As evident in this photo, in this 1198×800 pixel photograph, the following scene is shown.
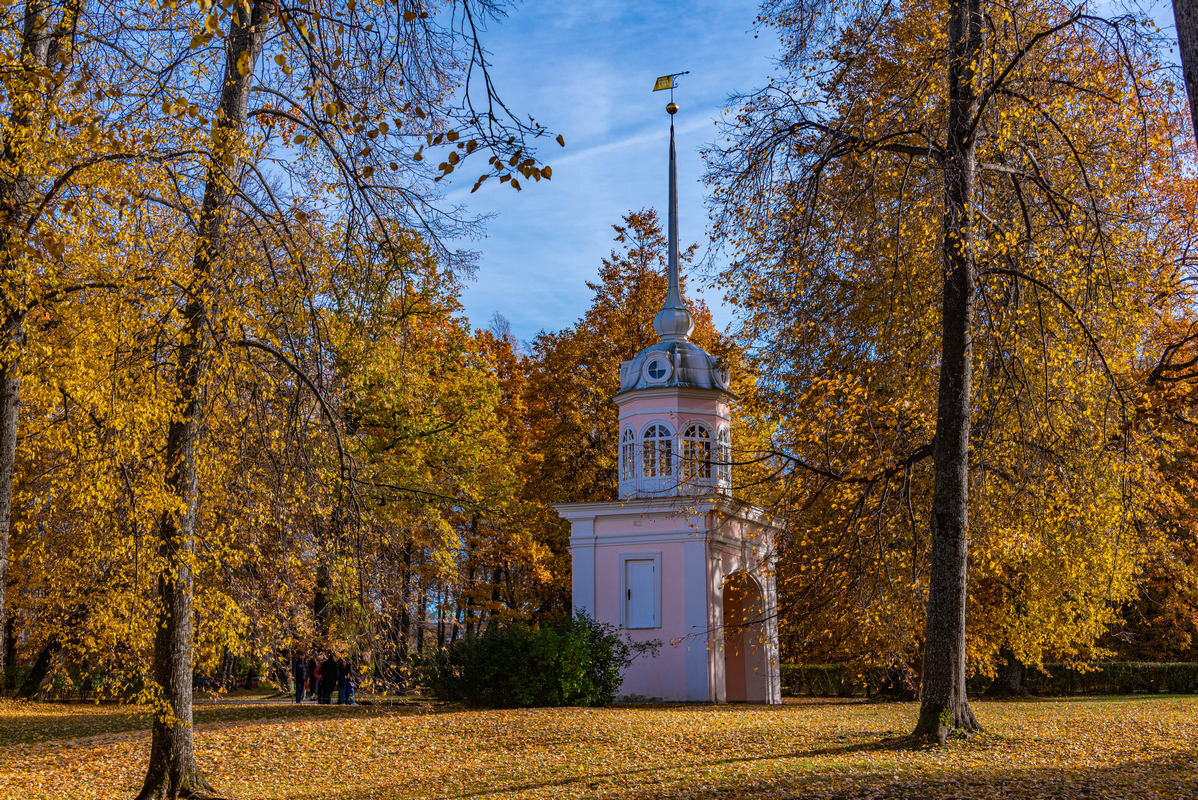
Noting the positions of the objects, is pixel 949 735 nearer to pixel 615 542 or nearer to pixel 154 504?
pixel 154 504

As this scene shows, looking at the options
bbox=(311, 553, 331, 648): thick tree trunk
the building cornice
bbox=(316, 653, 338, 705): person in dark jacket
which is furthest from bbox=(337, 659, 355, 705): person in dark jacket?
the building cornice

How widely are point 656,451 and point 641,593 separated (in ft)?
10.0

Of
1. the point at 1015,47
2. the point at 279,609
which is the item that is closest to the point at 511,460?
the point at 279,609

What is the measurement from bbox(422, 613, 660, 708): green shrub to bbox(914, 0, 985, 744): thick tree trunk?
24.4 ft

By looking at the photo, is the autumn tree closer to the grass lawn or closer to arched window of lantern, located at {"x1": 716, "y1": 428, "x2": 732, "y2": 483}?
the grass lawn

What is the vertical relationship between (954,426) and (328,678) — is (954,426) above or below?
above

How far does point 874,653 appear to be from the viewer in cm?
1852

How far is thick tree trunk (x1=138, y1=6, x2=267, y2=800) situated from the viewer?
322 inches

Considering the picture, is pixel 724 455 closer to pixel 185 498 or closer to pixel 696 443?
pixel 696 443

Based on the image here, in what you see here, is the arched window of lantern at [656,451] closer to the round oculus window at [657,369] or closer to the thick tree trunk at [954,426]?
the round oculus window at [657,369]

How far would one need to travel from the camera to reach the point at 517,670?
17.1m

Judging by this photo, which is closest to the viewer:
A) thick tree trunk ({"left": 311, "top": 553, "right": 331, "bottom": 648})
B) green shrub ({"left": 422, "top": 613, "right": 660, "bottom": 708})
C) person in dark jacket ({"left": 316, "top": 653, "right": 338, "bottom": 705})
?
thick tree trunk ({"left": 311, "top": 553, "right": 331, "bottom": 648})

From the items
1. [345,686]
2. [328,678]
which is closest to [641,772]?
[345,686]

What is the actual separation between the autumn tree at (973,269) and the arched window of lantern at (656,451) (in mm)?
6890
